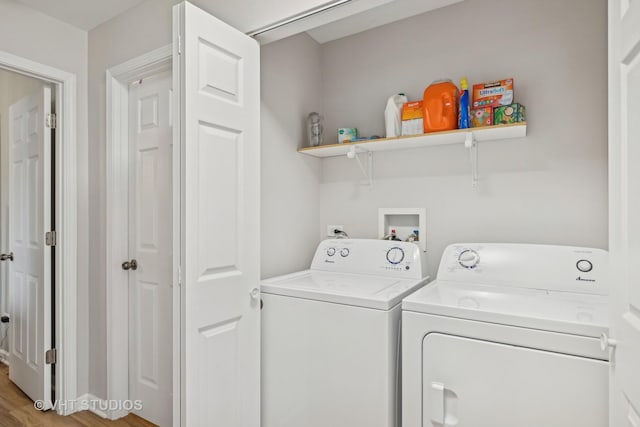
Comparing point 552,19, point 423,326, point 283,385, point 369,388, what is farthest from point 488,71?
point 283,385

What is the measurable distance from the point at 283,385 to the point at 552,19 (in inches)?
91.3

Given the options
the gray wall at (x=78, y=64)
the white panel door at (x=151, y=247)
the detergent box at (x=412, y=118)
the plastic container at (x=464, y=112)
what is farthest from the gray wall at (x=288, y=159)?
→ the gray wall at (x=78, y=64)

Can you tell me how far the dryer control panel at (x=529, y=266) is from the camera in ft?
5.17

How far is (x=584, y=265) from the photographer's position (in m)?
1.59

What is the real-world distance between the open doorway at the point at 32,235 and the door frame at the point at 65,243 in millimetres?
62

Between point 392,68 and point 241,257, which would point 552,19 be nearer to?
point 392,68

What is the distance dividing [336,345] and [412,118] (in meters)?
1.32

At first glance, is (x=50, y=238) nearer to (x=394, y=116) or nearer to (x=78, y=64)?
(x=78, y=64)

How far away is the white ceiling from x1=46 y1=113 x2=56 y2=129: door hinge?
57 cm

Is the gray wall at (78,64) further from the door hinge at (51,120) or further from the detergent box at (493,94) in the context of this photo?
the detergent box at (493,94)

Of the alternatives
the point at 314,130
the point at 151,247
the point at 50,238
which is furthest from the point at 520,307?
the point at 50,238

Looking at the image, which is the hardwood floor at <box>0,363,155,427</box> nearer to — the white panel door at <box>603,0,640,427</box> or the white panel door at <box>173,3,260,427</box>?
the white panel door at <box>173,3,260,427</box>

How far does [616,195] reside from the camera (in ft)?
3.12

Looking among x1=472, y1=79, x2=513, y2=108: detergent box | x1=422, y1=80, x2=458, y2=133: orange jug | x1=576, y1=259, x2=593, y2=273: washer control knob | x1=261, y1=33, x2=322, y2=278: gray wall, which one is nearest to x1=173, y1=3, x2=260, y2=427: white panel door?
x1=261, y1=33, x2=322, y2=278: gray wall
